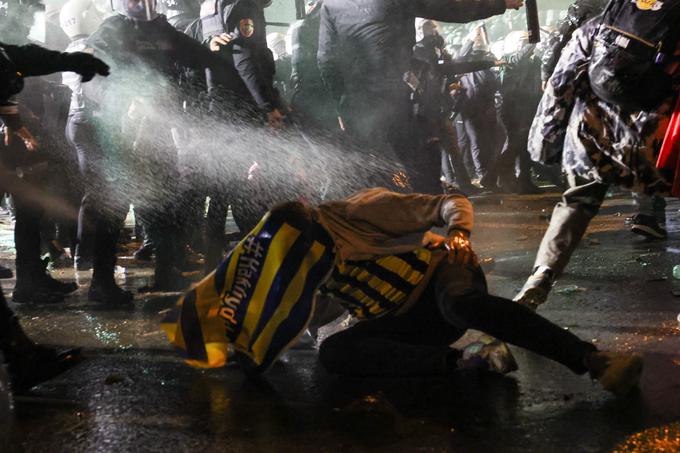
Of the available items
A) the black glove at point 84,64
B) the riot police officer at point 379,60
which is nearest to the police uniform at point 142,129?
the riot police officer at point 379,60

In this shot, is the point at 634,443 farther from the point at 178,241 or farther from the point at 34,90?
the point at 34,90

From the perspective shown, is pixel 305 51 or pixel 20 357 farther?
pixel 305 51

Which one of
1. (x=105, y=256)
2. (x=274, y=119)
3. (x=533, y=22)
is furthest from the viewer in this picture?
(x=274, y=119)

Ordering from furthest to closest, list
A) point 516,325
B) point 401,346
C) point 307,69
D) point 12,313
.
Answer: point 307,69
point 12,313
point 401,346
point 516,325

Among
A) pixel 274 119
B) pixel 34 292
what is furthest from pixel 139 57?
pixel 34 292

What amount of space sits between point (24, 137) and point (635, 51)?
4.00 meters

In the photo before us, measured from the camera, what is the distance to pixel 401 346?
3604mm

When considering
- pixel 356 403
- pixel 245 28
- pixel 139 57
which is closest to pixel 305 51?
pixel 245 28

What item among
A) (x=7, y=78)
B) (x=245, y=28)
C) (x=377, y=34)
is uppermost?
(x=245, y=28)

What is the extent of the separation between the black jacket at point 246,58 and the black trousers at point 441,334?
3152 millimetres

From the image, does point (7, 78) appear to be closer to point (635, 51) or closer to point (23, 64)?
point (23, 64)

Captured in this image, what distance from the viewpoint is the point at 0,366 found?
3.84m

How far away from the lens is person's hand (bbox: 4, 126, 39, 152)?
18.1 ft

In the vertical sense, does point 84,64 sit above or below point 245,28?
below
